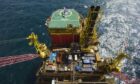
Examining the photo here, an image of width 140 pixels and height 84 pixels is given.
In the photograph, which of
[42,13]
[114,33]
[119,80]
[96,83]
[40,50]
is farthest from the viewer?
[42,13]

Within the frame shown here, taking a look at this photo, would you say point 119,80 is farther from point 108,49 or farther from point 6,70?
point 6,70

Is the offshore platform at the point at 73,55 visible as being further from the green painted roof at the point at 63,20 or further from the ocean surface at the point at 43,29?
the ocean surface at the point at 43,29

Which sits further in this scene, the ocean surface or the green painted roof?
the ocean surface

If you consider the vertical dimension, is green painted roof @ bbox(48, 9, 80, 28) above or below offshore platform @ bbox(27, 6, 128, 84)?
above

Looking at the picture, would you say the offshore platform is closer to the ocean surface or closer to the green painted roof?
the green painted roof

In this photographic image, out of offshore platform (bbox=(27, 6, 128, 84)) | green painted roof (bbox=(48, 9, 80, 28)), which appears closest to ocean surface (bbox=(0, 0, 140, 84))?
offshore platform (bbox=(27, 6, 128, 84))

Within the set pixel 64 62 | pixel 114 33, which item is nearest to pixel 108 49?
A: pixel 114 33

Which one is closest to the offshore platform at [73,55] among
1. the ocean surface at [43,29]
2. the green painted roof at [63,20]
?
the green painted roof at [63,20]
